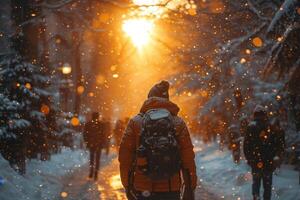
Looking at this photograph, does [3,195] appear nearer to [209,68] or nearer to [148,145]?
[148,145]

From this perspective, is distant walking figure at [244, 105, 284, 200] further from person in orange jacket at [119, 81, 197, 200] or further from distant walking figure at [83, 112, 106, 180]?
distant walking figure at [83, 112, 106, 180]

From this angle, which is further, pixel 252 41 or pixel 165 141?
pixel 252 41

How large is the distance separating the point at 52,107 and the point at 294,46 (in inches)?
423

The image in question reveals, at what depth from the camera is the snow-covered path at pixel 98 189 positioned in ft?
36.7

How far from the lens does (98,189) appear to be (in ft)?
40.5

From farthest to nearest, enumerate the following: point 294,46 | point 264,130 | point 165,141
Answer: point 264,130
point 294,46
point 165,141

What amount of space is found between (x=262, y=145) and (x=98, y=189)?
488 cm

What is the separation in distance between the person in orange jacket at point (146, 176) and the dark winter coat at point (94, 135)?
970 cm

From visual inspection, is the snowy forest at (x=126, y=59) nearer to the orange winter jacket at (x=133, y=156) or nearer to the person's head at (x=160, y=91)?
the person's head at (x=160, y=91)

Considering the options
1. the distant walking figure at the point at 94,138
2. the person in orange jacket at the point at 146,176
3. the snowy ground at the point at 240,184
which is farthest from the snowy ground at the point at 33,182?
the snowy ground at the point at 240,184

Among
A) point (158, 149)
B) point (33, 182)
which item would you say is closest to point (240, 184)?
point (33, 182)

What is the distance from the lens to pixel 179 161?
16.4 feet

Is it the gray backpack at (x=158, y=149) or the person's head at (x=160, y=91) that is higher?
the person's head at (x=160, y=91)

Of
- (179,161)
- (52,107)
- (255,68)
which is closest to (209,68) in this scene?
(255,68)
